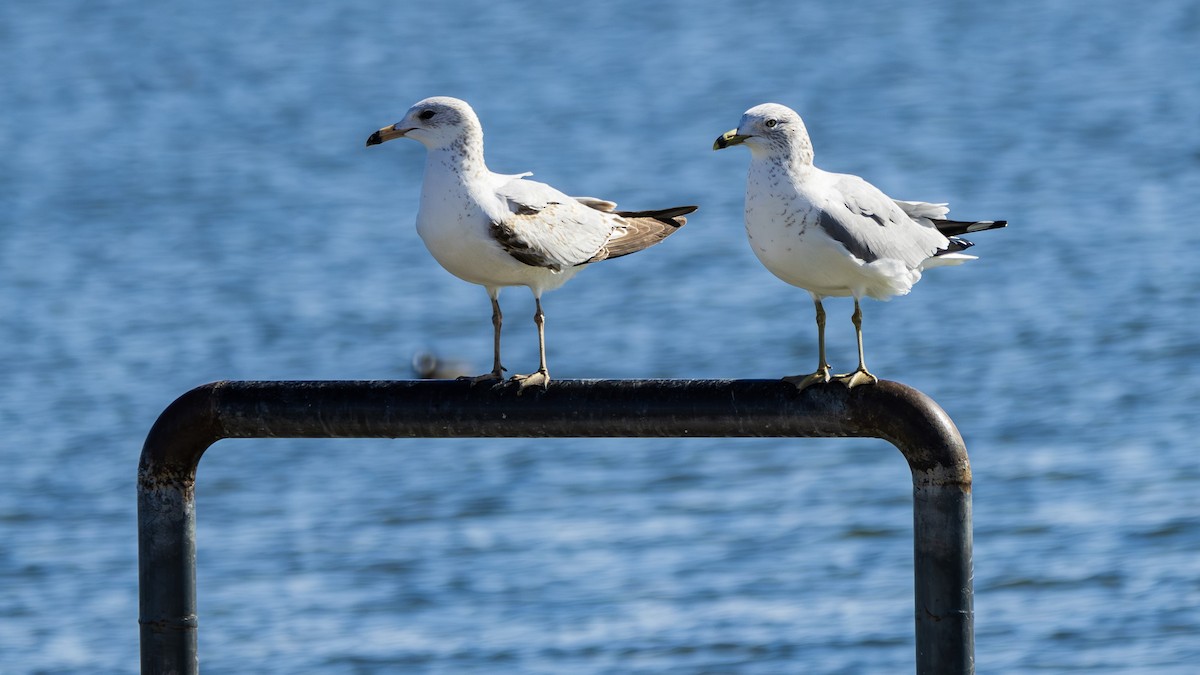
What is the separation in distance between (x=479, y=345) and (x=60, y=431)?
4.10 m

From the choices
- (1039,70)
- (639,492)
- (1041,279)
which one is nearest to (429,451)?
(639,492)

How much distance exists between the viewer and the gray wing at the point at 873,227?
4105 millimetres

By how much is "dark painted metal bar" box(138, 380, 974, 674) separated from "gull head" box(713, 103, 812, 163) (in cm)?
84

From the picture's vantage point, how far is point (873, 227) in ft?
13.7

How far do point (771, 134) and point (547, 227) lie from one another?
71 centimetres

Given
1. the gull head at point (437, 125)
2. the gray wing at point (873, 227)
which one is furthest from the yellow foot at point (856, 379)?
the gull head at point (437, 125)

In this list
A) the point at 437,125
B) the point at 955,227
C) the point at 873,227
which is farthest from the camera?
the point at 437,125

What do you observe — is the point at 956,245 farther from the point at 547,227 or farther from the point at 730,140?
the point at 547,227

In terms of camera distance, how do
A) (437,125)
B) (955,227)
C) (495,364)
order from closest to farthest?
(955,227), (495,364), (437,125)

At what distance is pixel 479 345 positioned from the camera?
58.3 ft

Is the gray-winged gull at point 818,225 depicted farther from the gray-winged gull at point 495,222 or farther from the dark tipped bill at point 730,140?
the gray-winged gull at point 495,222

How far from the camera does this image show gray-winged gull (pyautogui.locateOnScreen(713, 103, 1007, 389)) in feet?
13.4

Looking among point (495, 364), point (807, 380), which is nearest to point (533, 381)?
point (807, 380)

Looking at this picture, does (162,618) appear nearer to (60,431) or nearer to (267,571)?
(267,571)
